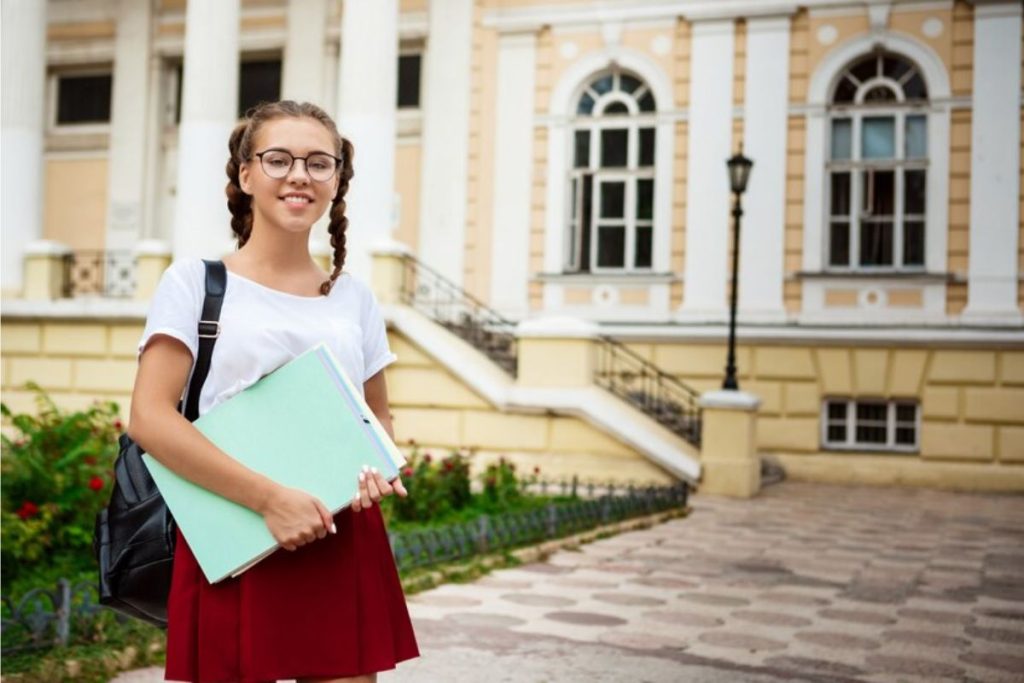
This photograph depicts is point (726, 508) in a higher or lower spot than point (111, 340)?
lower

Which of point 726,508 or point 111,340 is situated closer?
point 726,508

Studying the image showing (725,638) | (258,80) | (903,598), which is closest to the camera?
(725,638)

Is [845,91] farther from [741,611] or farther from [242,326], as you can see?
[242,326]

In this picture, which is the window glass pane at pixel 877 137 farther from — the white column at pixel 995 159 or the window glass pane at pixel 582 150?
the window glass pane at pixel 582 150

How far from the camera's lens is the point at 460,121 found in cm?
1905

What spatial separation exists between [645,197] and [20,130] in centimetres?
929

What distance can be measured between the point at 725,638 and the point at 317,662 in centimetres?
399

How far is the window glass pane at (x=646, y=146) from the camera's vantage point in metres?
18.5

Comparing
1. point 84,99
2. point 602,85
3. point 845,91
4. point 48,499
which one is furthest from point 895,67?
point 48,499

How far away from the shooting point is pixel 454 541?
8133mm

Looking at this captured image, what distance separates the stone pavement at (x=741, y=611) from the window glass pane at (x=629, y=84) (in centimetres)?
938

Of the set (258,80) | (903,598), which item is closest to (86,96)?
(258,80)

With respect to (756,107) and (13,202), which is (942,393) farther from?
(13,202)

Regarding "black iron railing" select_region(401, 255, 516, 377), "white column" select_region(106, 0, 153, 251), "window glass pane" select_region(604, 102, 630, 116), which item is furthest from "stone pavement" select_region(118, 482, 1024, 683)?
"white column" select_region(106, 0, 153, 251)
